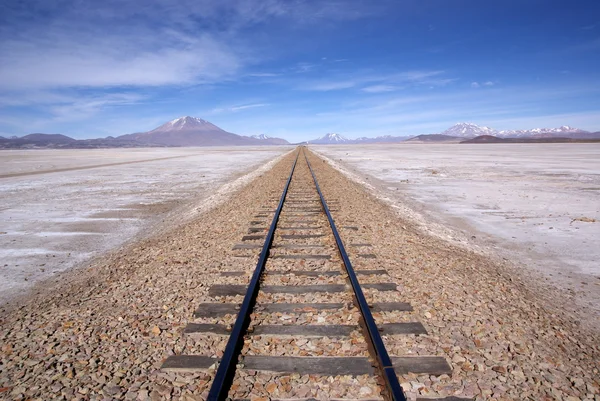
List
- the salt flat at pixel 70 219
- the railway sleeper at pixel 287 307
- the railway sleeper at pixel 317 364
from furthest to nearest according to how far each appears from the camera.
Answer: the salt flat at pixel 70 219 < the railway sleeper at pixel 287 307 < the railway sleeper at pixel 317 364

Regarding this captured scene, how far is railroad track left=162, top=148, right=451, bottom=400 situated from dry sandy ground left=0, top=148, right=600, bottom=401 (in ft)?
0.26

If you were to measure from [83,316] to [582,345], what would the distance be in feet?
20.4

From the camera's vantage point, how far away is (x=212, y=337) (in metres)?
4.20

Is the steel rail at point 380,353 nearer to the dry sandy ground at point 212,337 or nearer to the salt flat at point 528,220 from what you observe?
the dry sandy ground at point 212,337

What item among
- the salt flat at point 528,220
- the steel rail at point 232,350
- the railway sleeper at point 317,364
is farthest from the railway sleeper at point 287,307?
the salt flat at point 528,220

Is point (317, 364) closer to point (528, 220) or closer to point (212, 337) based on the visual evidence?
point (212, 337)

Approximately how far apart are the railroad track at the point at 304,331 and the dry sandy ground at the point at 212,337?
0.08m

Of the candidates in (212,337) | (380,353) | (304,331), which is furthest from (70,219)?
(380,353)

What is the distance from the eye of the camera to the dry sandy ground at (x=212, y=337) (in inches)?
136

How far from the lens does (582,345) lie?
4.19m

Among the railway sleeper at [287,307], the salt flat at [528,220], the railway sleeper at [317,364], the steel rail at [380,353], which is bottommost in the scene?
the salt flat at [528,220]

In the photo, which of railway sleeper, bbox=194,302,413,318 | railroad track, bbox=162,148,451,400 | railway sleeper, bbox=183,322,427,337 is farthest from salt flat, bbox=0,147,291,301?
railroad track, bbox=162,148,451,400

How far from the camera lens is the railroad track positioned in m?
3.37

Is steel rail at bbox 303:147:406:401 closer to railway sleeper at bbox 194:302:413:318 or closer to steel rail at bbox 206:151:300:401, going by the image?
railway sleeper at bbox 194:302:413:318
